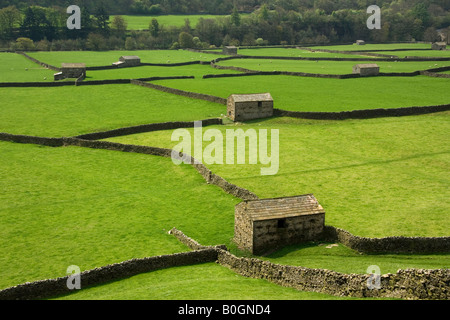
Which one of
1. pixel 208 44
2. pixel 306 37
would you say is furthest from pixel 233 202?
pixel 306 37

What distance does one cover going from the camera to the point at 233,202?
3638cm

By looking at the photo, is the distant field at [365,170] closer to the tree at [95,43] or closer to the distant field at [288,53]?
the distant field at [288,53]

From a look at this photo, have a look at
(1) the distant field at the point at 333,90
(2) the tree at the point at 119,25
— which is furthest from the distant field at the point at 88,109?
(2) the tree at the point at 119,25

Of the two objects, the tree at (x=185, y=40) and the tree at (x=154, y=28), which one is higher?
the tree at (x=154, y=28)

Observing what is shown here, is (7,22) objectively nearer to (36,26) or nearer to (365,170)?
(36,26)

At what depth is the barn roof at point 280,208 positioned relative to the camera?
28578 mm

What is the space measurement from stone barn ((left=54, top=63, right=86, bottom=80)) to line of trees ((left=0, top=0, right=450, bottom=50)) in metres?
52.3

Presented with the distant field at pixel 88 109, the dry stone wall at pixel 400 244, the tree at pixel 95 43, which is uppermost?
the tree at pixel 95 43

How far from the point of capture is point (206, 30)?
155125 mm

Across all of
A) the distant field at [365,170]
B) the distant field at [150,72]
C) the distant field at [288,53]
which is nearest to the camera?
the distant field at [365,170]

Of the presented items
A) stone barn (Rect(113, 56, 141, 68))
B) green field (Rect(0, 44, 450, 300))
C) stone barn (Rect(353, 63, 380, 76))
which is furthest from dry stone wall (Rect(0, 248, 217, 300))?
stone barn (Rect(113, 56, 141, 68))

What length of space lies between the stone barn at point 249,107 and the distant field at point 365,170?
5.90ft

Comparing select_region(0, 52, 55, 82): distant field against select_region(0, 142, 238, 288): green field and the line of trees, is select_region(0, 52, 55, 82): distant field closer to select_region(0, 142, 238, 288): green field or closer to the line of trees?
the line of trees

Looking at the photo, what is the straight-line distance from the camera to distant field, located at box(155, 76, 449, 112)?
2589 inches
